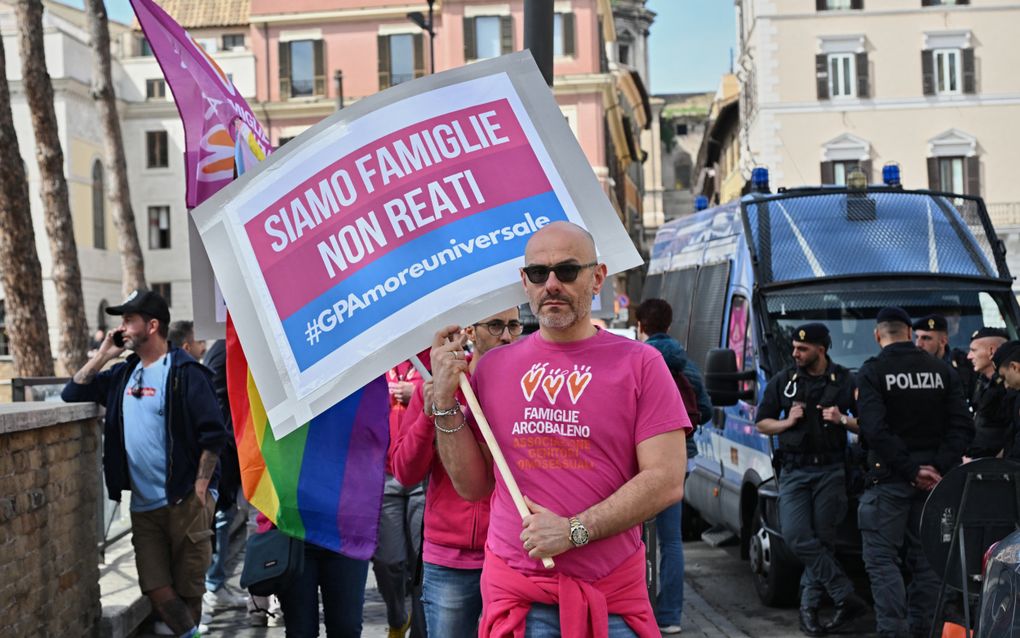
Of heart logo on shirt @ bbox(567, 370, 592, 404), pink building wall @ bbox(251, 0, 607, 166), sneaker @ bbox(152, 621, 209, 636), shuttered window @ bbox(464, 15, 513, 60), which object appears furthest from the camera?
pink building wall @ bbox(251, 0, 607, 166)

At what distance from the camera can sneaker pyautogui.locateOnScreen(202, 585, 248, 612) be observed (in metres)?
9.57

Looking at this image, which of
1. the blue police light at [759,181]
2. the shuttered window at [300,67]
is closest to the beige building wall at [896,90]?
the shuttered window at [300,67]

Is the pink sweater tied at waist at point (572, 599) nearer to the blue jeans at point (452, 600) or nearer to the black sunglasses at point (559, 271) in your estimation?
the black sunglasses at point (559, 271)

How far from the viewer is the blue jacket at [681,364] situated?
846 centimetres

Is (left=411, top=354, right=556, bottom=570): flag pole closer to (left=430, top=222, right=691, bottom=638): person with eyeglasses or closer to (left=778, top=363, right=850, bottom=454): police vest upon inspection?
(left=430, top=222, right=691, bottom=638): person with eyeglasses

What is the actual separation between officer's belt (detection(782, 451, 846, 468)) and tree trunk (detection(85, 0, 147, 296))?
15.9m

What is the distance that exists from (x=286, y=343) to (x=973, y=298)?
6.74 m

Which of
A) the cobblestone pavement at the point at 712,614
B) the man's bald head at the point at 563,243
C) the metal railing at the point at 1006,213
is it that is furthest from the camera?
the metal railing at the point at 1006,213

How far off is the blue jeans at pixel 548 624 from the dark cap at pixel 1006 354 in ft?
15.1

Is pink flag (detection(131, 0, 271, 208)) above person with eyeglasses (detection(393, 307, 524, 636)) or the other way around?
above

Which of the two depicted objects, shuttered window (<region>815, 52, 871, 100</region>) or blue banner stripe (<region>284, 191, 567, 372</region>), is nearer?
blue banner stripe (<region>284, 191, 567, 372</region>)

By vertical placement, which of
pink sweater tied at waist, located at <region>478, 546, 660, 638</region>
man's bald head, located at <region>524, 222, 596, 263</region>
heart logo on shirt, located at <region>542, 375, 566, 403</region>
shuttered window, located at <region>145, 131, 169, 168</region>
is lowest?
pink sweater tied at waist, located at <region>478, 546, 660, 638</region>

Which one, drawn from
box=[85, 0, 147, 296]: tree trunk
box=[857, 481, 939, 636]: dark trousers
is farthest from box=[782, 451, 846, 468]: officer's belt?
box=[85, 0, 147, 296]: tree trunk

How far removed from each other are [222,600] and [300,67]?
44.5 metres
